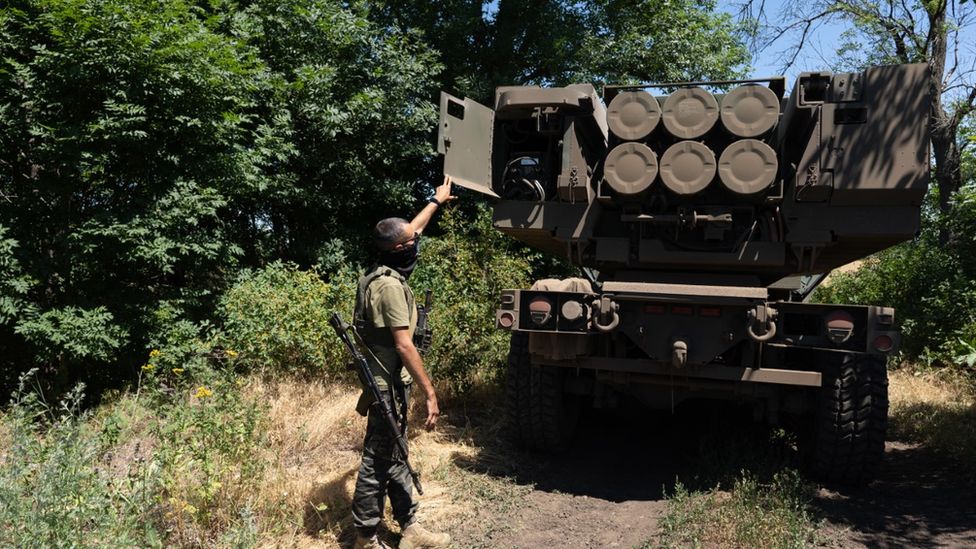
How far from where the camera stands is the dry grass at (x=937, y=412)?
18.4 feet

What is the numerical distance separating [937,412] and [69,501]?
7.10 metres

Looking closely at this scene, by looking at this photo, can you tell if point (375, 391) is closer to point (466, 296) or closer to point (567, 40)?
point (466, 296)

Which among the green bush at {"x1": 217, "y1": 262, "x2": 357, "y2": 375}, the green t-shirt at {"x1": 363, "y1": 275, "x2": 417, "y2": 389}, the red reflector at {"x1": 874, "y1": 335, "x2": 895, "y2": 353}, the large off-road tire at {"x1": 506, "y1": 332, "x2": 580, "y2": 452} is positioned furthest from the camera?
the green bush at {"x1": 217, "y1": 262, "x2": 357, "y2": 375}

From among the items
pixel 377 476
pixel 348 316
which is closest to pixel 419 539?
pixel 377 476

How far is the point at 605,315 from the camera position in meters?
4.61

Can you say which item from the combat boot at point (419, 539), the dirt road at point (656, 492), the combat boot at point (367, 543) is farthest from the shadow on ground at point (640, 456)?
the combat boot at point (367, 543)

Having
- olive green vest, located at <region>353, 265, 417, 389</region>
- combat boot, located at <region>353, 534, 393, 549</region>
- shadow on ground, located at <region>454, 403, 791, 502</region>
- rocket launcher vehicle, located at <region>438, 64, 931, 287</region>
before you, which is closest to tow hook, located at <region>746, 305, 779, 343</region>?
rocket launcher vehicle, located at <region>438, 64, 931, 287</region>

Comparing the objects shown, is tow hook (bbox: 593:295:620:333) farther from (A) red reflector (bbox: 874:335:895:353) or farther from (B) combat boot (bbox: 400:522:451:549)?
(B) combat boot (bbox: 400:522:451:549)

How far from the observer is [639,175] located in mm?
4746

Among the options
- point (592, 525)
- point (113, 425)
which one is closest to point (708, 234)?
point (592, 525)

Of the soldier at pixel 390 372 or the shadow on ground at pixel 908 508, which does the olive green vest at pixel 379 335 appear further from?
the shadow on ground at pixel 908 508

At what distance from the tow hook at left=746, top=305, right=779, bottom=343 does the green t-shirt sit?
82.5 inches

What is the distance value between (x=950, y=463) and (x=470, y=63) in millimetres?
9771

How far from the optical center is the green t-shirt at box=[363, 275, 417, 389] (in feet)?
11.8
